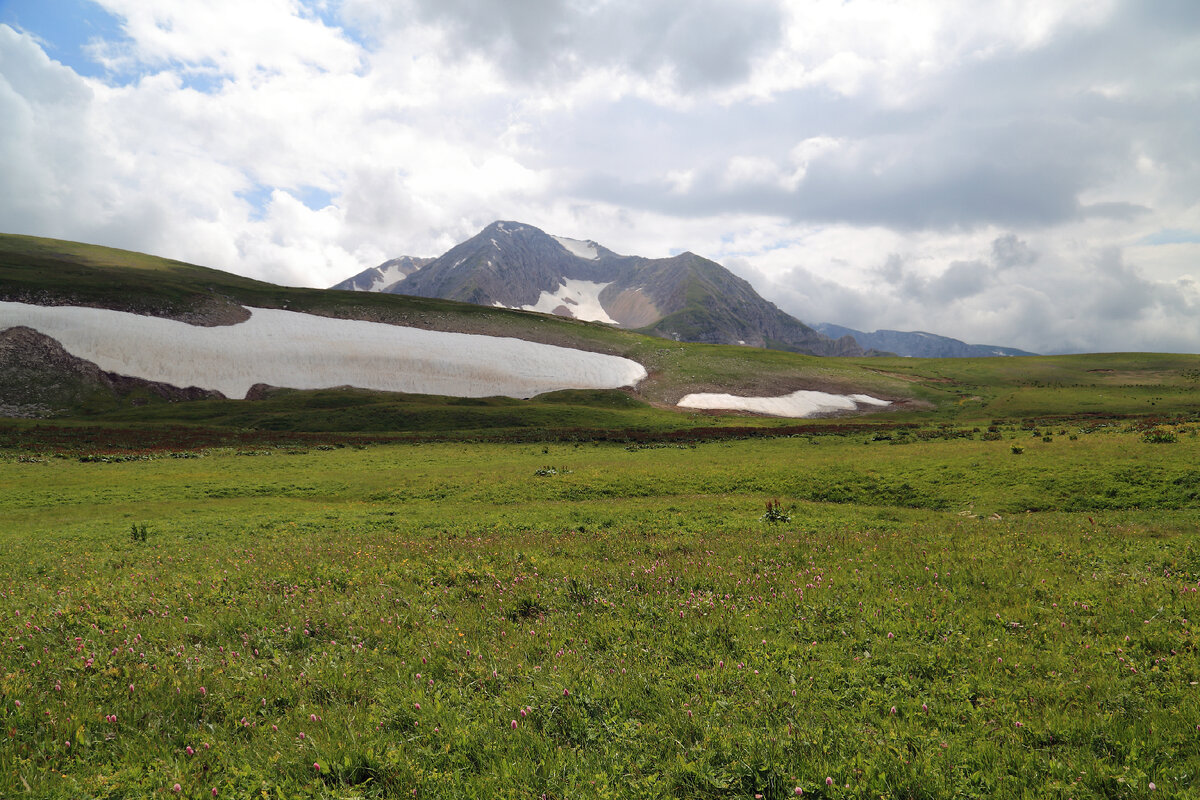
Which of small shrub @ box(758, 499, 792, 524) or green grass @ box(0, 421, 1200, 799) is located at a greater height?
green grass @ box(0, 421, 1200, 799)

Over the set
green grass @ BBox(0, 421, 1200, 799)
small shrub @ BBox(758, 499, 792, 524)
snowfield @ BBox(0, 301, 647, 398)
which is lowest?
small shrub @ BBox(758, 499, 792, 524)

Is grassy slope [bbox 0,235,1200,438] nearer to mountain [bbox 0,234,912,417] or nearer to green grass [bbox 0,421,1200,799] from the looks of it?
mountain [bbox 0,234,912,417]

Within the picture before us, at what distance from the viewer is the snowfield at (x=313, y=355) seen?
89.8 metres

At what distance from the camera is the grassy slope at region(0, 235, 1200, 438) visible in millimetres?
75312

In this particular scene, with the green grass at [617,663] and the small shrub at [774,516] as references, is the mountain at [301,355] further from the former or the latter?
the green grass at [617,663]

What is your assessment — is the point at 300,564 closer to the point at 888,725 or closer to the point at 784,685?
the point at 784,685

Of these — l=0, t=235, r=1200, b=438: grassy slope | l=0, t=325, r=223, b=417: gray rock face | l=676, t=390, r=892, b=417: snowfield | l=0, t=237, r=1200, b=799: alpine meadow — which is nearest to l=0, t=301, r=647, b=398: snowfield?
l=0, t=325, r=223, b=417: gray rock face

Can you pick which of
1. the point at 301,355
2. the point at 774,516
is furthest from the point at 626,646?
the point at 301,355

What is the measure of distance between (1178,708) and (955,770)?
3.29 meters

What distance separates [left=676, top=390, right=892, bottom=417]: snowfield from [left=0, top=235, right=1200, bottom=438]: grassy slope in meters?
3.50

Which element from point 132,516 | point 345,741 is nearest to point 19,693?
point 345,741

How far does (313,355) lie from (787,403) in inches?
3528

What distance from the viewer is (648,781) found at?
560 centimetres

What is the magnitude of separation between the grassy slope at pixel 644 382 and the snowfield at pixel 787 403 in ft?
11.5
